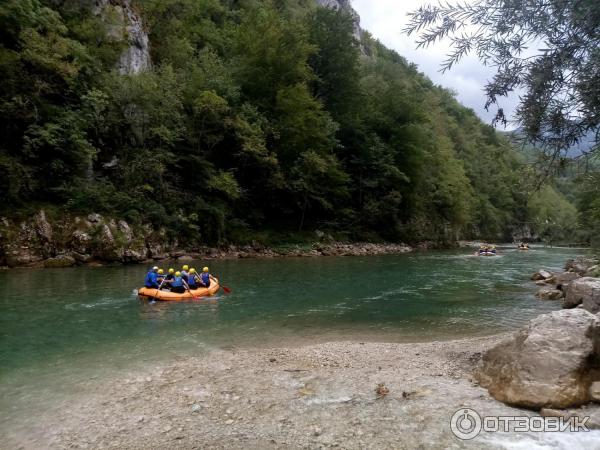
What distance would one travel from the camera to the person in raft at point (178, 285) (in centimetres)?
1338

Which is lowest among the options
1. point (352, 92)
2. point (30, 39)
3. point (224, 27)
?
point (30, 39)

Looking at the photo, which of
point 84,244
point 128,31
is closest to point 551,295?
point 84,244

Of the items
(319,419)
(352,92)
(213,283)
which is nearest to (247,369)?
(319,419)

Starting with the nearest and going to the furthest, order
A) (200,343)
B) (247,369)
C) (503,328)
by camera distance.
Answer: (247,369) < (200,343) < (503,328)

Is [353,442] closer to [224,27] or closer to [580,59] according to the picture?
[580,59]

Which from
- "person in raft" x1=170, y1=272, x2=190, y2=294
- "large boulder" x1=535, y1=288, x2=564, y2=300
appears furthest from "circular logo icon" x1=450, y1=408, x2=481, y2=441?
"person in raft" x1=170, y1=272, x2=190, y2=294

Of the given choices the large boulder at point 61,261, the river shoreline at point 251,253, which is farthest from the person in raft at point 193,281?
the large boulder at point 61,261

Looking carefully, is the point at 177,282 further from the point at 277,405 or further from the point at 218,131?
the point at 218,131

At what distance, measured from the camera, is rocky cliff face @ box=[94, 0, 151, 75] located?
27.0 metres

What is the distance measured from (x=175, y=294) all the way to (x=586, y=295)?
10.9 metres

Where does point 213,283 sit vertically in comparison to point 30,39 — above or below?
below

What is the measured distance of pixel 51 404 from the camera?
219 inches

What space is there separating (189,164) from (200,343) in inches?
837

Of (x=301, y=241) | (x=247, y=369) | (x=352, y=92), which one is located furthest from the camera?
(x=352, y=92)
